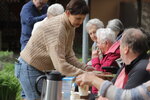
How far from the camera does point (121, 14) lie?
16.8m

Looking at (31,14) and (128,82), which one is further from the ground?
(31,14)

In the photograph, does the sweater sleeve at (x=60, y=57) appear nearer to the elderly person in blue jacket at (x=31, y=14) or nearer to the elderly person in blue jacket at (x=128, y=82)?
the elderly person in blue jacket at (x=128, y=82)

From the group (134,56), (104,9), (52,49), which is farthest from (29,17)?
(104,9)

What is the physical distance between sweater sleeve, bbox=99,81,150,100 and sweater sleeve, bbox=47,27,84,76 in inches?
43.1

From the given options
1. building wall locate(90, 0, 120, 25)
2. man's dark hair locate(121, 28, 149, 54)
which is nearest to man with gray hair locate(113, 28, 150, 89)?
man's dark hair locate(121, 28, 149, 54)

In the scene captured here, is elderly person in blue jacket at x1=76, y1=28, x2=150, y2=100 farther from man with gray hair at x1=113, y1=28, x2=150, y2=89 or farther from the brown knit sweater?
the brown knit sweater

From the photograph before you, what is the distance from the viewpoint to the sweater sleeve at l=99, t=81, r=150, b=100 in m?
2.81

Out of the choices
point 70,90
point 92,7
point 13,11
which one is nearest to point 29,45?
point 70,90

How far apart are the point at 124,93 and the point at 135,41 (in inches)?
20.7

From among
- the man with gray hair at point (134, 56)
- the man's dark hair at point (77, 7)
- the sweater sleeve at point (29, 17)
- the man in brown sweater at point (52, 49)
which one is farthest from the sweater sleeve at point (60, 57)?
the sweater sleeve at point (29, 17)

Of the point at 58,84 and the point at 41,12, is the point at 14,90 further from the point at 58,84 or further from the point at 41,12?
the point at 41,12

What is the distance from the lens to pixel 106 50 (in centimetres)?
513

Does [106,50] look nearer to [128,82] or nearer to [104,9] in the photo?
[128,82]

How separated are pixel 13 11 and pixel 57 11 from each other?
11.4 meters
